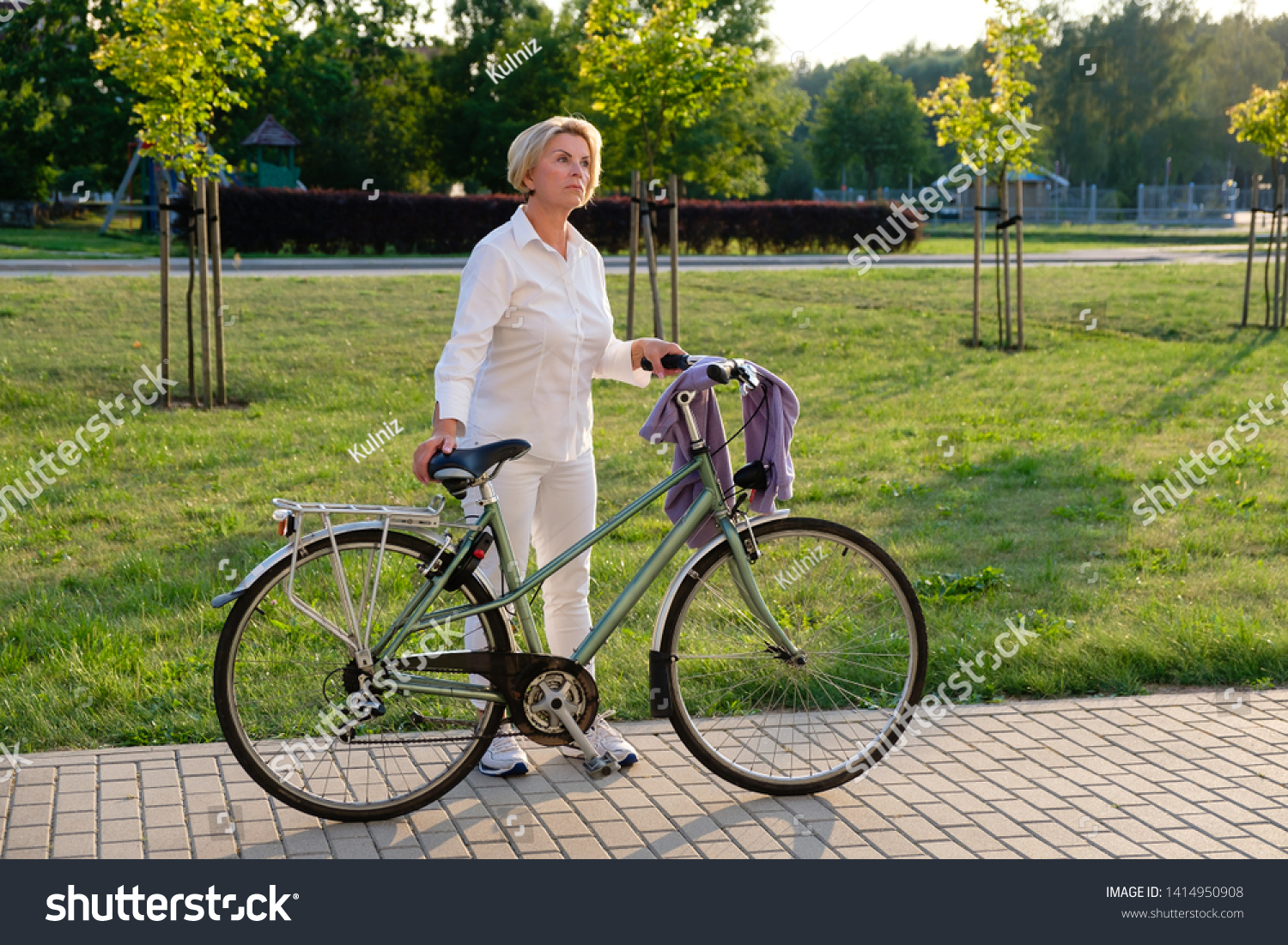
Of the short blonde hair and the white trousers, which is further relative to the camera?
the white trousers

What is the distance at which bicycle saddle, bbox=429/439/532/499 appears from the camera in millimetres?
3730

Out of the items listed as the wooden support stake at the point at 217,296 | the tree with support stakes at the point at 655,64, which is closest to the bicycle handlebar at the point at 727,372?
the wooden support stake at the point at 217,296

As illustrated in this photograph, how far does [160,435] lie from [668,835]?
7381 millimetres

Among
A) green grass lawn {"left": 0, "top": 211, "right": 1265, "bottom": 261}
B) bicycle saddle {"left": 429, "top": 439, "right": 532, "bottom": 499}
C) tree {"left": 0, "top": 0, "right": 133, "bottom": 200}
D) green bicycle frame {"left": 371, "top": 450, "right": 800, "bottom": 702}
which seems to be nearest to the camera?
bicycle saddle {"left": 429, "top": 439, "right": 532, "bottom": 499}

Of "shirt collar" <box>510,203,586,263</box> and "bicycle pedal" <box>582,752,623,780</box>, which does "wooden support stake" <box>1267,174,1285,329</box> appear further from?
"bicycle pedal" <box>582,752,623,780</box>

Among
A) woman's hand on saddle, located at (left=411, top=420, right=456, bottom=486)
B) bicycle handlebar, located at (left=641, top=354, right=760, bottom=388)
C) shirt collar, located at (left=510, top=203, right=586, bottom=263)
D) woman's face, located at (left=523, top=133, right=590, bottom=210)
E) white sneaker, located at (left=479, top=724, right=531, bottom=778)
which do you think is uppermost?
woman's face, located at (left=523, top=133, right=590, bottom=210)

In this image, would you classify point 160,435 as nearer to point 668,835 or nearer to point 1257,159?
point 668,835

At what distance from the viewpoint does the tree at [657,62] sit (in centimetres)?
1314

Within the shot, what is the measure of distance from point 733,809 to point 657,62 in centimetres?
1049

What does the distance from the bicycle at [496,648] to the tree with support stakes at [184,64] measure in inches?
304

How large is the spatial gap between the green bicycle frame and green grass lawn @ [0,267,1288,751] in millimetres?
952

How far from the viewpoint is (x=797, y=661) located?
14.1 feet

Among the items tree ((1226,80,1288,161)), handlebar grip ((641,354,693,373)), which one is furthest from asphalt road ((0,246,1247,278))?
handlebar grip ((641,354,693,373))

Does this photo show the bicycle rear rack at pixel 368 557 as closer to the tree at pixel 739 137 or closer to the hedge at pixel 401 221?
the hedge at pixel 401 221
